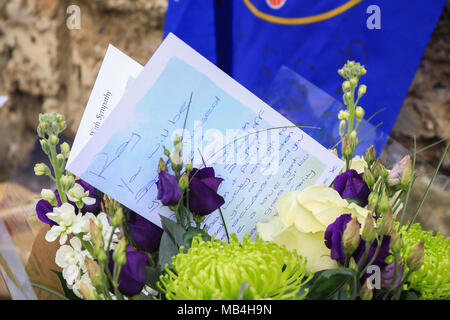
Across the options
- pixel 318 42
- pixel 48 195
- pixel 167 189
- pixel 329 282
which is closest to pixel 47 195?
pixel 48 195

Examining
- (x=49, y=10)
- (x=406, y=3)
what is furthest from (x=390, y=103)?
(x=49, y=10)

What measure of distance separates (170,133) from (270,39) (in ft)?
2.31

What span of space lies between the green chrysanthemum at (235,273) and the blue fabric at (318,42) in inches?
17.6

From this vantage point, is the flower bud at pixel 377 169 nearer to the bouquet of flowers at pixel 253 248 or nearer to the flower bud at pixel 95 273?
the bouquet of flowers at pixel 253 248

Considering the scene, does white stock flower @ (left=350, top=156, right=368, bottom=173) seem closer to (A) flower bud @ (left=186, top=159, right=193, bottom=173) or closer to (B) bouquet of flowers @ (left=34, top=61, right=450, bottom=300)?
(B) bouquet of flowers @ (left=34, top=61, right=450, bottom=300)

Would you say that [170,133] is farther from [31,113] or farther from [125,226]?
[31,113]

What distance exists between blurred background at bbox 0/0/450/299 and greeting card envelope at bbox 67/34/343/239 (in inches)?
10.1

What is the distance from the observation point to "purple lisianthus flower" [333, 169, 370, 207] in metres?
0.39

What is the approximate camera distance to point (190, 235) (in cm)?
36

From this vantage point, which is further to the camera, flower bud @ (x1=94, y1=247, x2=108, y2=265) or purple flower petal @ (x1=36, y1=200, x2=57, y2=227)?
purple flower petal @ (x1=36, y1=200, x2=57, y2=227)

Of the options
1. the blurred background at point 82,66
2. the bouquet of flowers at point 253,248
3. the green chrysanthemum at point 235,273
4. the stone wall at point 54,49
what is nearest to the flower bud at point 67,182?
the bouquet of flowers at point 253,248

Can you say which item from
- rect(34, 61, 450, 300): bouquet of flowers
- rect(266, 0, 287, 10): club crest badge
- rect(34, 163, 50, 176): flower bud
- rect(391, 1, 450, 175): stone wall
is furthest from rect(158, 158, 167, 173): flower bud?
rect(391, 1, 450, 175): stone wall

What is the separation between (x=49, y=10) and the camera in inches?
68.1

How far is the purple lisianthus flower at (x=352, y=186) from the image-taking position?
391 mm
